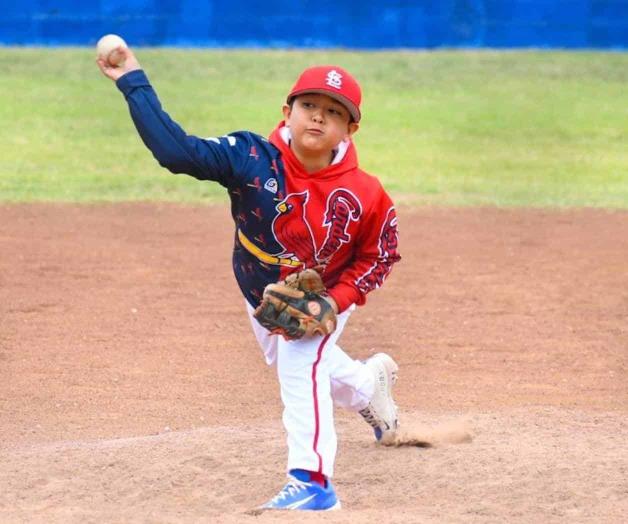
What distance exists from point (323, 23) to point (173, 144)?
14.4 metres

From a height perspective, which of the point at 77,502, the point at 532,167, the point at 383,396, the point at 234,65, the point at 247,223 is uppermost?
the point at 234,65

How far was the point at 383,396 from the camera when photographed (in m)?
5.20

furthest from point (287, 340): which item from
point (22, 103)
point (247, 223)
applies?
point (22, 103)

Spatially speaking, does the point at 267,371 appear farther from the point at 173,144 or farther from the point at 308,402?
the point at 173,144

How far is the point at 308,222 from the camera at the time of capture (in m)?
4.33

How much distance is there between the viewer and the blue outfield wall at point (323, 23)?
17.7 metres

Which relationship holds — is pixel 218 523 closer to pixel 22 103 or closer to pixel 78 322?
pixel 78 322

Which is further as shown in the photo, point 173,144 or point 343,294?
point 343,294

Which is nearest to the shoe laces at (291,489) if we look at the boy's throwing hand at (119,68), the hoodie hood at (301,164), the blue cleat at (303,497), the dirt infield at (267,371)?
the blue cleat at (303,497)

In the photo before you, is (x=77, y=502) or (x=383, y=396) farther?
(x=383, y=396)

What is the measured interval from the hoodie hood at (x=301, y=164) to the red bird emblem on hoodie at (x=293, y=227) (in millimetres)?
79

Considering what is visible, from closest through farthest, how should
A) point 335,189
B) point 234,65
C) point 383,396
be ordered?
point 335,189
point 383,396
point 234,65

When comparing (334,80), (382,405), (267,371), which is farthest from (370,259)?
(267,371)

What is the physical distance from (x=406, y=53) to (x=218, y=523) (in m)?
15.3
